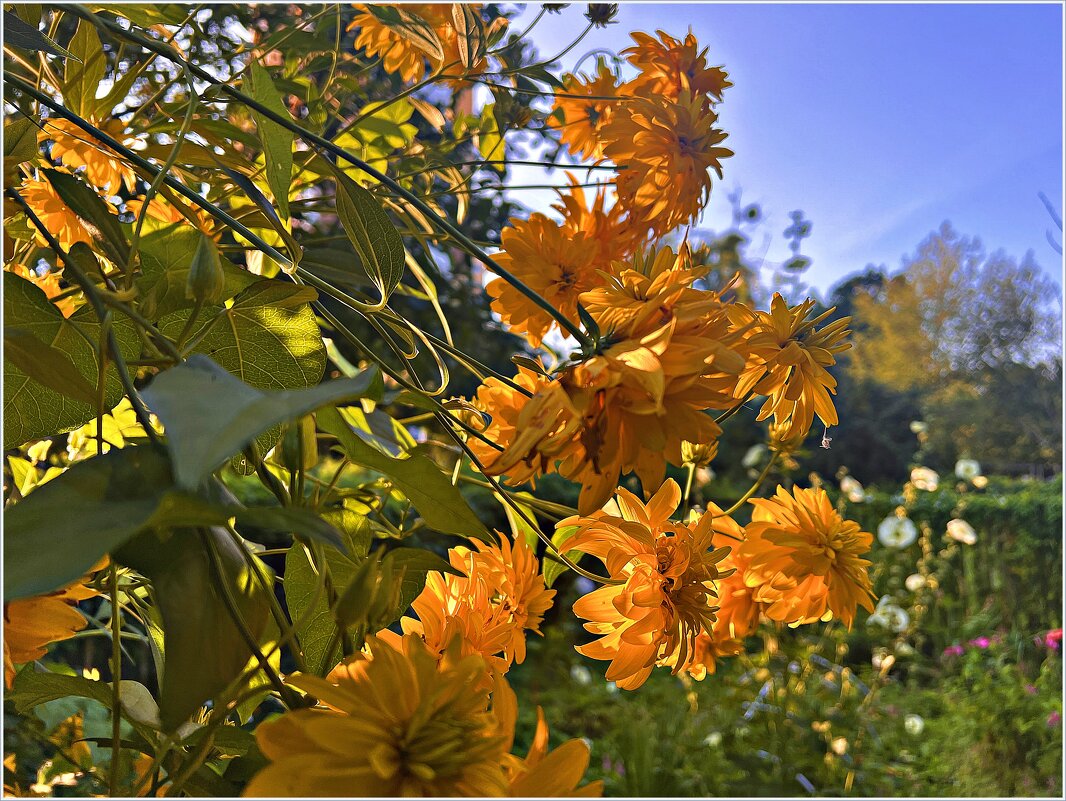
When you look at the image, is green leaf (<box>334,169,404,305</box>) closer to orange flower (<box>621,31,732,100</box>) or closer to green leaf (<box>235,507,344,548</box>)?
green leaf (<box>235,507,344,548</box>)

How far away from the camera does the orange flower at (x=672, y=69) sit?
0.44m

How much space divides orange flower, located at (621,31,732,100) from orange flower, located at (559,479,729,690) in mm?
260

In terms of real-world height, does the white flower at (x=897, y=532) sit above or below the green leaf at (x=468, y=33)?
above

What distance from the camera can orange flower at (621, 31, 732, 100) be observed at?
0.44m

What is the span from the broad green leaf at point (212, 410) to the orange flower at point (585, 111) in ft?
1.24

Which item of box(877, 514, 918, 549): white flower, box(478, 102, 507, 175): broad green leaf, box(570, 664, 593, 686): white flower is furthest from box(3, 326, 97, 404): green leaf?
box(877, 514, 918, 549): white flower

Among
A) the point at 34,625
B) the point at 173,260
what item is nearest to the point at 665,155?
the point at 173,260

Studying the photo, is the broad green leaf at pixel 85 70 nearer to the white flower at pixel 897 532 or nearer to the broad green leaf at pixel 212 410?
the broad green leaf at pixel 212 410

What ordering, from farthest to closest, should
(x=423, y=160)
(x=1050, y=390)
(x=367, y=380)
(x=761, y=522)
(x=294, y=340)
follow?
(x=1050, y=390)
(x=423, y=160)
(x=761, y=522)
(x=294, y=340)
(x=367, y=380)

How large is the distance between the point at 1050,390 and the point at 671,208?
23.8 feet

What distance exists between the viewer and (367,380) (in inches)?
6.1

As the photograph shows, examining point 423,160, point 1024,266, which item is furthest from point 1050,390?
point 423,160

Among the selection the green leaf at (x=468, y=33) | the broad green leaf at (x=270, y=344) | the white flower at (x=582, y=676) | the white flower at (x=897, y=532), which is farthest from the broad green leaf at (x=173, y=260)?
the white flower at (x=897, y=532)

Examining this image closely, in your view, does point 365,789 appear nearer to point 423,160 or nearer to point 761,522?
point 761,522
